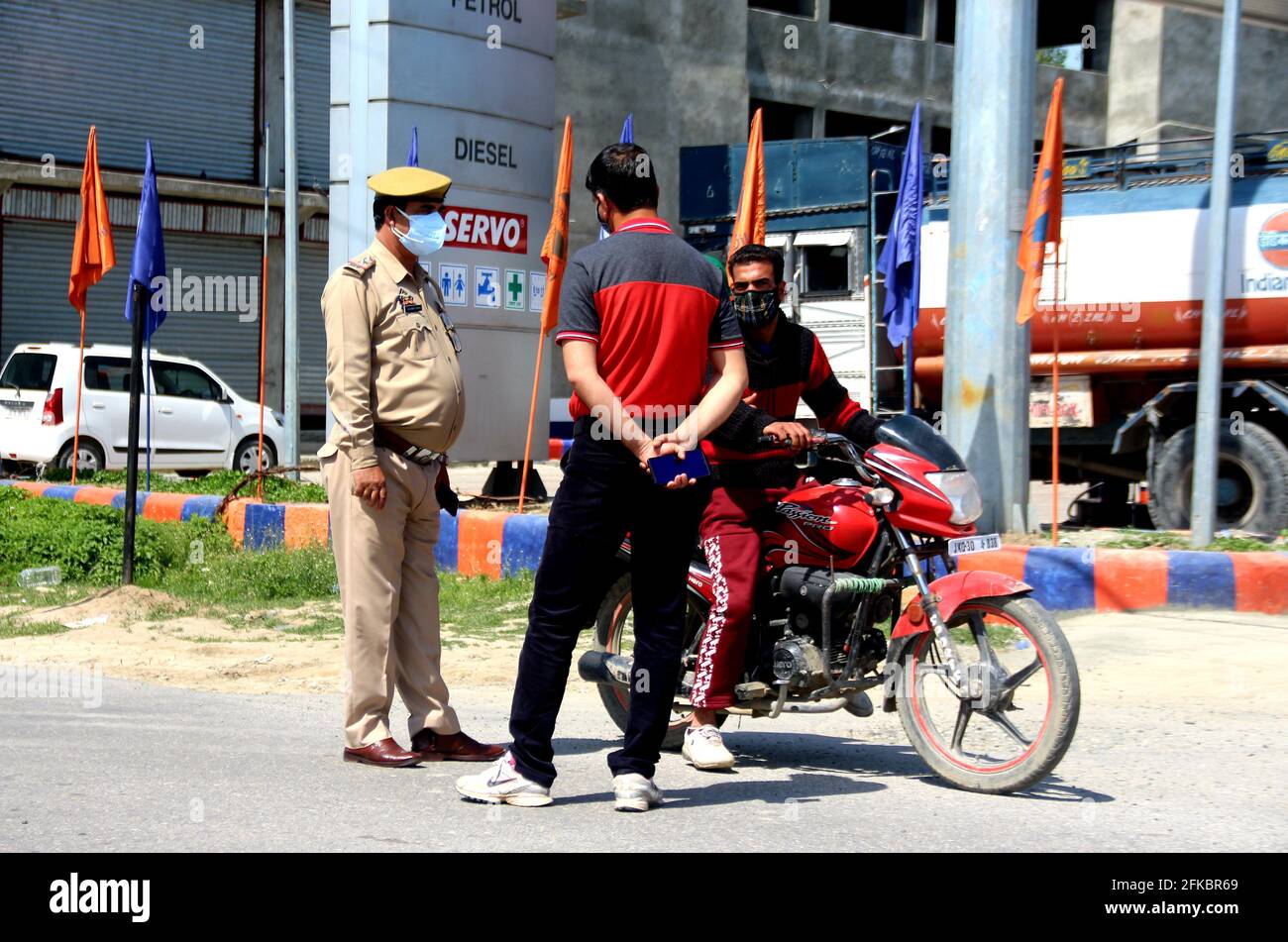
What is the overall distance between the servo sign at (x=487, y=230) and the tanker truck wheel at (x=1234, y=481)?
5618 millimetres

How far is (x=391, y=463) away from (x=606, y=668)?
1.05 m

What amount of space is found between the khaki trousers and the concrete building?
15.1 metres

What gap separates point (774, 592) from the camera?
525 centimetres

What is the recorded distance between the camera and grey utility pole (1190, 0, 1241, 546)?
31.1 feet

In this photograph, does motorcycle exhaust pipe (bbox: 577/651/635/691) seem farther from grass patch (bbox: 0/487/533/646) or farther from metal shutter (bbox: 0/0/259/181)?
metal shutter (bbox: 0/0/259/181)

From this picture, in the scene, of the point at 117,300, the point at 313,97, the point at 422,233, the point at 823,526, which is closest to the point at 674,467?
the point at 823,526

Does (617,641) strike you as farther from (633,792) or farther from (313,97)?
(313,97)

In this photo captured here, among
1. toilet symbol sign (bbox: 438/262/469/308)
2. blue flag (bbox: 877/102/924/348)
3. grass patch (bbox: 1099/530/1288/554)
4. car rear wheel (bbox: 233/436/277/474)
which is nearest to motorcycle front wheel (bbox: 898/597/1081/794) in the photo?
grass patch (bbox: 1099/530/1288/554)

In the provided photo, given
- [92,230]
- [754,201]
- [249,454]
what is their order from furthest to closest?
[249,454]
[92,230]
[754,201]

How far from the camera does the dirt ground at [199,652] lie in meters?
7.32

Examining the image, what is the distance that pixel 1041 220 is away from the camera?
31.7 feet
